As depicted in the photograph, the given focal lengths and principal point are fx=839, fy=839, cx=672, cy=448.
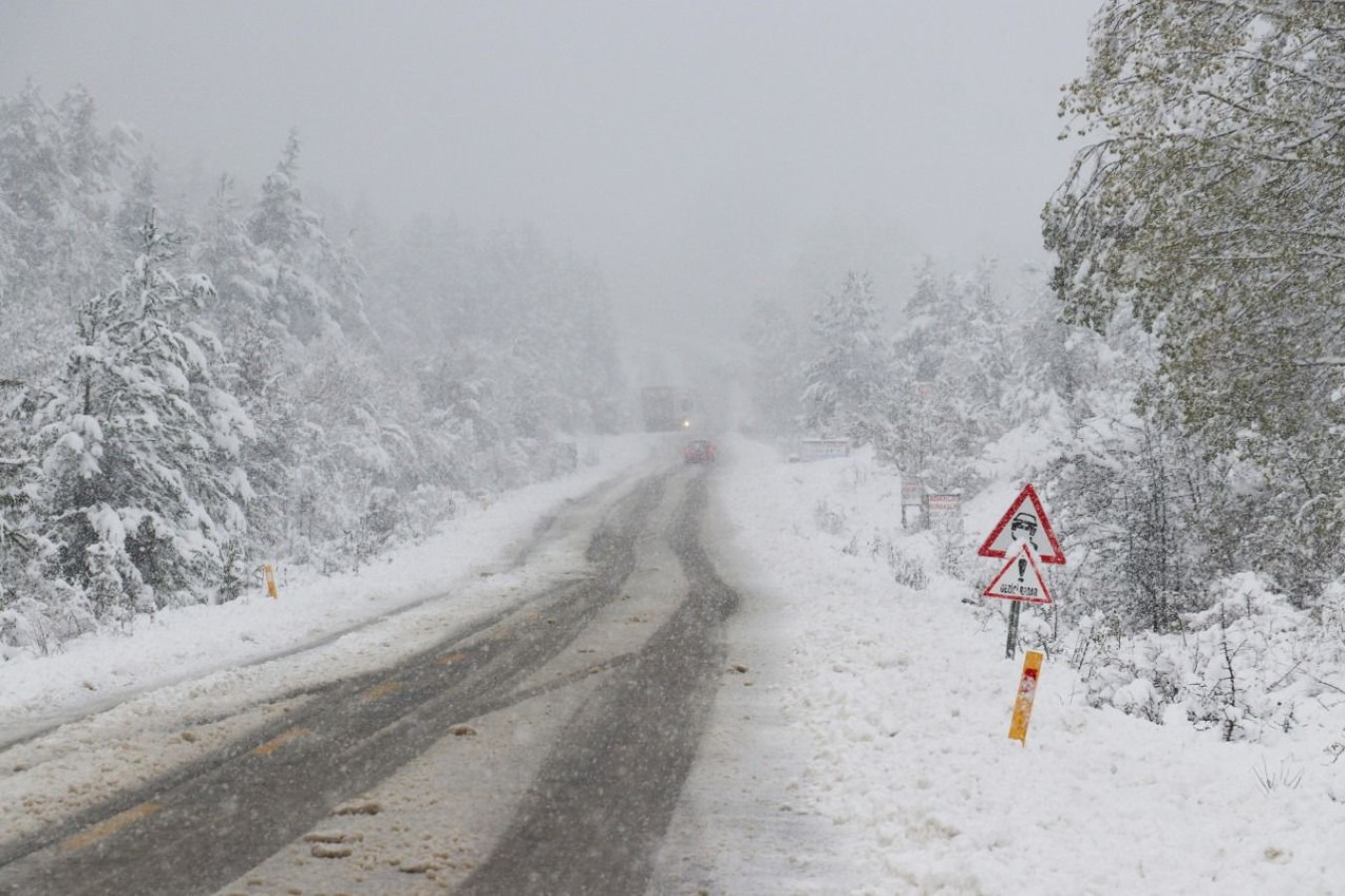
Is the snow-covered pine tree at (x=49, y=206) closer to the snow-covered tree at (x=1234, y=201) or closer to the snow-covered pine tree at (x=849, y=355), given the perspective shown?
the snow-covered tree at (x=1234, y=201)

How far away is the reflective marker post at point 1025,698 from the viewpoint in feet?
20.7

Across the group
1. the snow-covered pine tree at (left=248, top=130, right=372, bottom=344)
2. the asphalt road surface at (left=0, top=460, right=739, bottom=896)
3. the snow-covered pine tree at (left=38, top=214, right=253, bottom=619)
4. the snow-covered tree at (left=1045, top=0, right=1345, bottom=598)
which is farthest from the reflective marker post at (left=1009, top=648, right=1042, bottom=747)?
the snow-covered pine tree at (left=248, top=130, right=372, bottom=344)

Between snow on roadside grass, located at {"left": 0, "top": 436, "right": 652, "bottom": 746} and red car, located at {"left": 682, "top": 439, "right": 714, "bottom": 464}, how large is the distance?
26.0m

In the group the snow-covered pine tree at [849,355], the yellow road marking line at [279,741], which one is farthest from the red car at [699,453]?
the yellow road marking line at [279,741]

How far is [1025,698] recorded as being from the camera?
20.9 feet

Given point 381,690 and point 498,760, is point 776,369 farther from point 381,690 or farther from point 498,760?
point 498,760

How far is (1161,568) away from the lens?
11.5m

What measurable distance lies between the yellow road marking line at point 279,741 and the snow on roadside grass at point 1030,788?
4.31 m

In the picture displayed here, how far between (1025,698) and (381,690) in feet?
20.1

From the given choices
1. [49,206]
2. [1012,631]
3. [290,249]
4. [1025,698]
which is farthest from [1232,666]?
[49,206]

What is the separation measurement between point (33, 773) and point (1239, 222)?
11.4 m

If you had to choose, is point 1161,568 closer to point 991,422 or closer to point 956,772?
point 956,772

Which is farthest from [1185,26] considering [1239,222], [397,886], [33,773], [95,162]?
[95,162]

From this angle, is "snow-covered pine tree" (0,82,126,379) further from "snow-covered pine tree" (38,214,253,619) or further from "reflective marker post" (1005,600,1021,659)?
"reflective marker post" (1005,600,1021,659)
